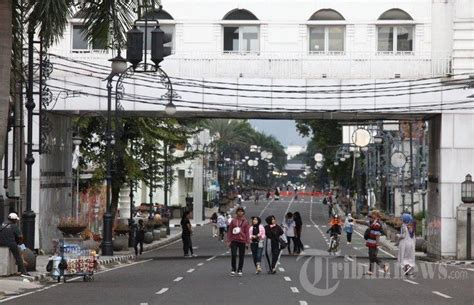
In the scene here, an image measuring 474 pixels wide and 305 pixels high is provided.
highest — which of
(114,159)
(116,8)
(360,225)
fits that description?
(116,8)

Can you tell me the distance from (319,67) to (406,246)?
16.4m

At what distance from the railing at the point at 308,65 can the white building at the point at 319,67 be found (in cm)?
Answer: 4

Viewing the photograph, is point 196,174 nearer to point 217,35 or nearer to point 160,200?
point 160,200

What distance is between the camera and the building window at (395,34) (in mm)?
47250

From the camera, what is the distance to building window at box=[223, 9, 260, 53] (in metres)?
47.6

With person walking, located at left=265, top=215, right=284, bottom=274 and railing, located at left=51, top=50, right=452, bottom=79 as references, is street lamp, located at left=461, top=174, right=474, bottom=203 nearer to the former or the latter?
railing, located at left=51, top=50, right=452, bottom=79

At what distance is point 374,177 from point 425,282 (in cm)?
6697

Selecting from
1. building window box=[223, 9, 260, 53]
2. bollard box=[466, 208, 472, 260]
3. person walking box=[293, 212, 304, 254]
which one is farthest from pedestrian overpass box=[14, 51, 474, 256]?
person walking box=[293, 212, 304, 254]

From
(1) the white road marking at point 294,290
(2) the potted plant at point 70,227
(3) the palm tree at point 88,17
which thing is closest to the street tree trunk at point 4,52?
(3) the palm tree at point 88,17

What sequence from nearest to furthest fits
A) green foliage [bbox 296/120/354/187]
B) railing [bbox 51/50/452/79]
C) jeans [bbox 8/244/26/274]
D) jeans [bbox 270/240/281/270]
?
jeans [bbox 8/244/26/274]
jeans [bbox 270/240/281/270]
railing [bbox 51/50/452/79]
green foliage [bbox 296/120/354/187]

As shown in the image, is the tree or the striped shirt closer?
the striped shirt

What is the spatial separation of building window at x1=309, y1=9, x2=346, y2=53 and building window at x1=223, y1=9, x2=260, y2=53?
2358 mm

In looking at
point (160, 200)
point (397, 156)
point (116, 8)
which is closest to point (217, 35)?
point (397, 156)

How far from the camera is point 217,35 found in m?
47.5
